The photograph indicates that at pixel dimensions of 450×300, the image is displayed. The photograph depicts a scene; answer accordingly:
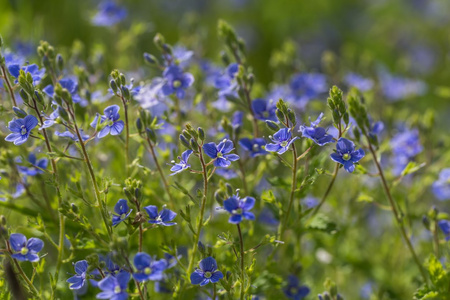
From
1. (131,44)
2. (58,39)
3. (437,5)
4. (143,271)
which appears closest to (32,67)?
(143,271)

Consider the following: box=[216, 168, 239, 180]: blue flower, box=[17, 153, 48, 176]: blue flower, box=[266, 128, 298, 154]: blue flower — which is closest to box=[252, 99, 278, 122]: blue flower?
box=[216, 168, 239, 180]: blue flower

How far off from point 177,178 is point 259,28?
344cm

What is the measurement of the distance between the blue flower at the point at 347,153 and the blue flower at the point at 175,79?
67 centimetres

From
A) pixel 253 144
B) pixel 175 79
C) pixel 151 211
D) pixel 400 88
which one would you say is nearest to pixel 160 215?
pixel 151 211

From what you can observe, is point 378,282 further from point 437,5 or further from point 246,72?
point 437,5

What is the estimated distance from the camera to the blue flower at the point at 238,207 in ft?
4.99

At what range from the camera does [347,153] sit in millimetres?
1735

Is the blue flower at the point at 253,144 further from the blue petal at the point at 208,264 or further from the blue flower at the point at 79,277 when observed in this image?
the blue flower at the point at 79,277

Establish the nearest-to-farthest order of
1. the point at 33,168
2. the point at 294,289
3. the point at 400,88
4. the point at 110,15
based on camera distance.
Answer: the point at 33,168, the point at 294,289, the point at 110,15, the point at 400,88

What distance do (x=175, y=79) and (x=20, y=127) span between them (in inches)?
25.2

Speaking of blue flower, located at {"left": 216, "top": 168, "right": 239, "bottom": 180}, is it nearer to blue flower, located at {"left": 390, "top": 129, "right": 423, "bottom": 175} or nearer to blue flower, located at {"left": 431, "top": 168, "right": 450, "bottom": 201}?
blue flower, located at {"left": 390, "top": 129, "right": 423, "bottom": 175}

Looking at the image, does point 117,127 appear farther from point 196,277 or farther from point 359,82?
point 359,82

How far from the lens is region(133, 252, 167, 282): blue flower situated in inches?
57.0

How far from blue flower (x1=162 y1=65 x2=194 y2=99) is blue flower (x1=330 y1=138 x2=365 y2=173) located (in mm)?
666
